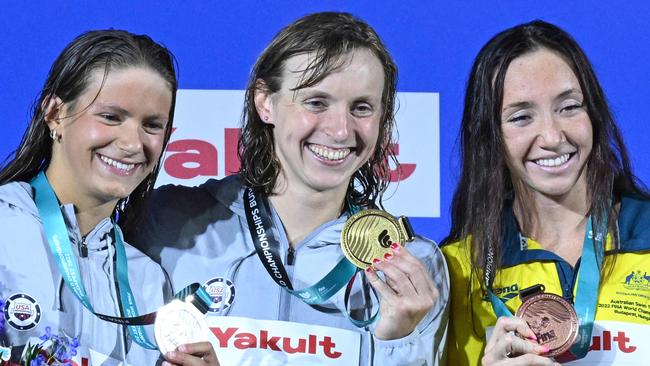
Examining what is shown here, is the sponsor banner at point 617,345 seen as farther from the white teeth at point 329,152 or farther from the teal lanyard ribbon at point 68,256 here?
the teal lanyard ribbon at point 68,256

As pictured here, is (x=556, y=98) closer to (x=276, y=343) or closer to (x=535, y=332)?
(x=535, y=332)

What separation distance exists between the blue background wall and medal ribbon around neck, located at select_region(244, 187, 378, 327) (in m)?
0.80

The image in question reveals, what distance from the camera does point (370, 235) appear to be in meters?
2.83

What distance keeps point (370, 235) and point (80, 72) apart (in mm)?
807

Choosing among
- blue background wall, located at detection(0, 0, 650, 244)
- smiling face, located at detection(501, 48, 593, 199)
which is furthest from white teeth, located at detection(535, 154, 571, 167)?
blue background wall, located at detection(0, 0, 650, 244)

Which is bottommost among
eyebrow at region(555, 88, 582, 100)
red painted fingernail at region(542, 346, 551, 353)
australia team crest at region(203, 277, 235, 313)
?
red painted fingernail at region(542, 346, 551, 353)

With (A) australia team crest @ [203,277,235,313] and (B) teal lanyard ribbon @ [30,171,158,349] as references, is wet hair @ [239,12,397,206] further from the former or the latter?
(B) teal lanyard ribbon @ [30,171,158,349]

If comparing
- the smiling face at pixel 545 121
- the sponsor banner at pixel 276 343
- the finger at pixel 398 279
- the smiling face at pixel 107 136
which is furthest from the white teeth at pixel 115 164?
the smiling face at pixel 545 121

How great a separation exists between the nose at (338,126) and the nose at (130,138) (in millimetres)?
461

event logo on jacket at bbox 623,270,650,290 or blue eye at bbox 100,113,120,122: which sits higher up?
blue eye at bbox 100,113,120,122

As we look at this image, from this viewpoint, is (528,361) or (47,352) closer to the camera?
(47,352)

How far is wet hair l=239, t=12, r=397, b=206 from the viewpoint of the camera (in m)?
2.87

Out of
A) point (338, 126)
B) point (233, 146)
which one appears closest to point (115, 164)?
point (338, 126)

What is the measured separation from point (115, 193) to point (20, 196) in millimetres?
227
